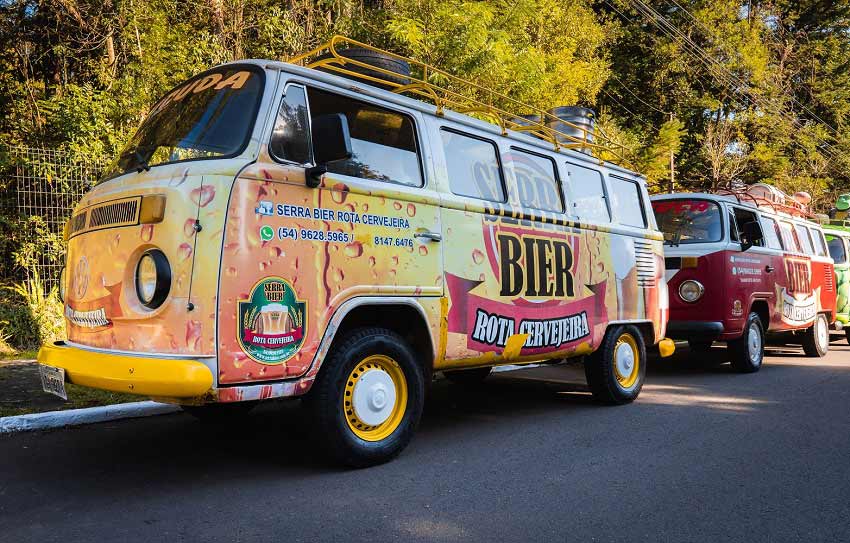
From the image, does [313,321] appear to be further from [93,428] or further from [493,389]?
[493,389]

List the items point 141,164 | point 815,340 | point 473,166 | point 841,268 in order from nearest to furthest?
point 141,164 → point 473,166 → point 815,340 → point 841,268

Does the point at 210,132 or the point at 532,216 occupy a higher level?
the point at 210,132

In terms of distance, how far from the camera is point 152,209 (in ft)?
12.5

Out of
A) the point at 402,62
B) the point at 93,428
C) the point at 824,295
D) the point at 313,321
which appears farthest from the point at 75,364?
the point at 824,295

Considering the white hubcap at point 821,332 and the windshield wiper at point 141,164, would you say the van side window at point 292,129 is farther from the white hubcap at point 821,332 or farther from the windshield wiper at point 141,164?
the white hubcap at point 821,332

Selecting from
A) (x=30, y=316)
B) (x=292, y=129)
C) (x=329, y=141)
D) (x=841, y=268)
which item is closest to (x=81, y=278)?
(x=292, y=129)

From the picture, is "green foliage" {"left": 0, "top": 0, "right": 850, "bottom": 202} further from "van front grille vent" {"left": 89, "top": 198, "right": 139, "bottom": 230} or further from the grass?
"van front grille vent" {"left": 89, "top": 198, "right": 139, "bottom": 230}

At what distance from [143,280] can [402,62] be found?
2.80m

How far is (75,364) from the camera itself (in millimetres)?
3969

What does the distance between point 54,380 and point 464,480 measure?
2.54 m

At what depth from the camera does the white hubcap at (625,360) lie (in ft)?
22.8

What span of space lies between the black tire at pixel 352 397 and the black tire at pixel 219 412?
1.26m

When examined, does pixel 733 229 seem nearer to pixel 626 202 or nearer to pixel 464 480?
pixel 626 202

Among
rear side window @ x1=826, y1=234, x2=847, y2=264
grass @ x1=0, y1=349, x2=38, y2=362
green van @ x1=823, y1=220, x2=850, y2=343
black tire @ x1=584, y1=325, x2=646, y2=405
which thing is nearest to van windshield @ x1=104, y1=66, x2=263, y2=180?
black tire @ x1=584, y1=325, x2=646, y2=405
